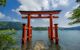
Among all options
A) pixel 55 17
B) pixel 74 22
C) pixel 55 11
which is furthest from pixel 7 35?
pixel 55 17

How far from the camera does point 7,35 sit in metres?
3.37

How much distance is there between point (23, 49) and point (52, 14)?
320 inches

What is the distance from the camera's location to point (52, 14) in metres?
20.9

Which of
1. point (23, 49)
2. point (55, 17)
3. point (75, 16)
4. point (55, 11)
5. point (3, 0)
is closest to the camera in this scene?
point (3, 0)

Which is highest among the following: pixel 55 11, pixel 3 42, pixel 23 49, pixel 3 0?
pixel 55 11

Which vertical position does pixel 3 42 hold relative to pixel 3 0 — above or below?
below

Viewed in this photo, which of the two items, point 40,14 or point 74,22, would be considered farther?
point 40,14

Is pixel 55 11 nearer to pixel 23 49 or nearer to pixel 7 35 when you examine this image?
pixel 23 49

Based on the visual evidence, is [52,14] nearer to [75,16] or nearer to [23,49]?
[23,49]

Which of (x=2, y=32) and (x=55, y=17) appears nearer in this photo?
(x=2, y=32)

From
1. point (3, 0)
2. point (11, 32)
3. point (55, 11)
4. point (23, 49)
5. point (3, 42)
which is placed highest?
point (55, 11)

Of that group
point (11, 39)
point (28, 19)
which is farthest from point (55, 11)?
point (11, 39)

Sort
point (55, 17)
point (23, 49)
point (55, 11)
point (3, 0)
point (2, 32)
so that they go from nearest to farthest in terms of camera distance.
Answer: point (2, 32) < point (3, 0) < point (23, 49) < point (55, 11) < point (55, 17)

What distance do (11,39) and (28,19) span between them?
1817cm
